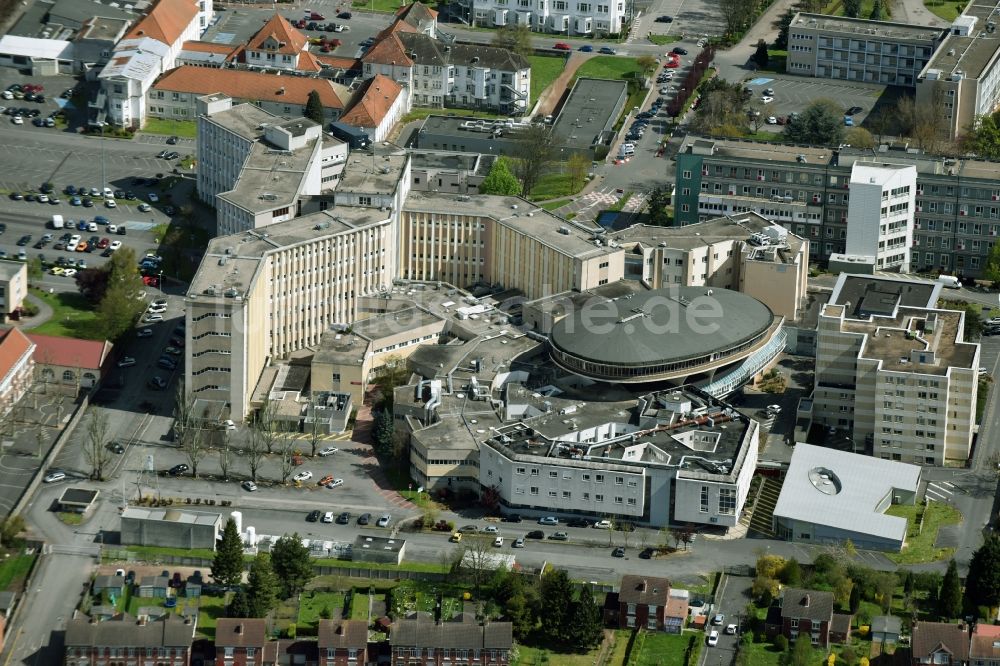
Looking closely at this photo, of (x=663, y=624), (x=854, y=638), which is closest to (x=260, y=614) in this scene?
(x=663, y=624)

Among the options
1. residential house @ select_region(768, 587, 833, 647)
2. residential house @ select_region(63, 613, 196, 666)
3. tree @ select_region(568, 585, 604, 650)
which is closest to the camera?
residential house @ select_region(63, 613, 196, 666)

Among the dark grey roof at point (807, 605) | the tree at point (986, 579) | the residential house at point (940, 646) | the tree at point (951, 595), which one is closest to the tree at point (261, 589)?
the dark grey roof at point (807, 605)

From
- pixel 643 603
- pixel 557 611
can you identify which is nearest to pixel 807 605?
pixel 643 603

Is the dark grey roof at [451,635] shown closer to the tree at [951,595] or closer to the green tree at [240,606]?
the green tree at [240,606]

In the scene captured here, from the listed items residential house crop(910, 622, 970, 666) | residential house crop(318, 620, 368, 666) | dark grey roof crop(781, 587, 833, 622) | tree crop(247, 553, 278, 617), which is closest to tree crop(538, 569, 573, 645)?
residential house crop(318, 620, 368, 666)

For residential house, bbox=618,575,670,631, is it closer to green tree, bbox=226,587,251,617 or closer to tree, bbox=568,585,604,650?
tree, bbox=568,585,604,650

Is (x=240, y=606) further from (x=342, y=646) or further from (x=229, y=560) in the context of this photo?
(x=342, y=646)
